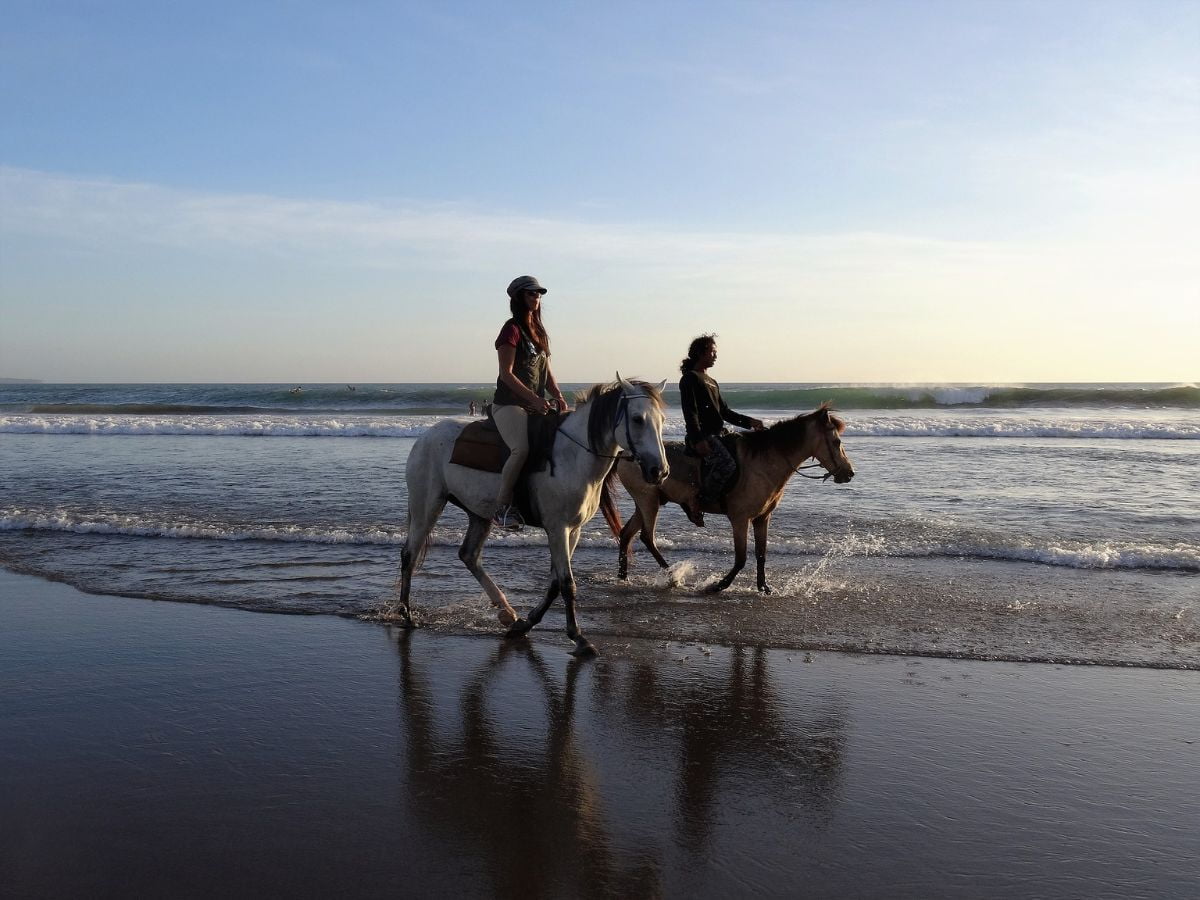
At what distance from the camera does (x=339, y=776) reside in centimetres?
390

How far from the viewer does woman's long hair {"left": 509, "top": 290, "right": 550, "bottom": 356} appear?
6.31 meters

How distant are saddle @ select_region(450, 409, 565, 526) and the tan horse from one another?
1.67 metres

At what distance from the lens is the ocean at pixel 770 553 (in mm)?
6688

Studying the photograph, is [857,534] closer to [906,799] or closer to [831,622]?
[831,622]

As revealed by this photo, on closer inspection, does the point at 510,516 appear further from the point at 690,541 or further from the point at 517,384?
the point at 690,541

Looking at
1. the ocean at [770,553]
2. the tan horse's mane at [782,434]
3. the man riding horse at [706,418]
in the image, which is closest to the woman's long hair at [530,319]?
the man riding horse at [706,418]

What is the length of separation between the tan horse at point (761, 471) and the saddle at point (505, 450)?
5.49 feet

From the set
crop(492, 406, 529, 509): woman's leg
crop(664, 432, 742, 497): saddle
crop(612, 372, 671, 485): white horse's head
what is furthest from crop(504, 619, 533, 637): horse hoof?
crop(664, 432, 742, 497): saddle

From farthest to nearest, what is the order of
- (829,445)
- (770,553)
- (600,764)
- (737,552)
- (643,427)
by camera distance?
(770,553), (737,552), (829,445), (643,427), (600,764)

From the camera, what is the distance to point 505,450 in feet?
21.3

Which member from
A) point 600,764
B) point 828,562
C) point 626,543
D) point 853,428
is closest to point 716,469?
point 626,543

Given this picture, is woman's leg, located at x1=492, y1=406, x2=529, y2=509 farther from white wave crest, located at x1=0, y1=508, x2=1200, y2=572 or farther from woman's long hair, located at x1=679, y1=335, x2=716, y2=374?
white wave crest, located at x1=0, y1=508, x2=1200, y2=572

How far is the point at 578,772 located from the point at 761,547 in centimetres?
456

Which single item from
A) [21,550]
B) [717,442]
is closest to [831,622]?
[717,442]
